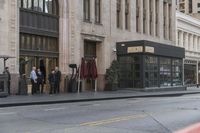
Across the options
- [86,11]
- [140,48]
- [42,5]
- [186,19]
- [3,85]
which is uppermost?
[186,19]

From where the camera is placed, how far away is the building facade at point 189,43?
211 ft

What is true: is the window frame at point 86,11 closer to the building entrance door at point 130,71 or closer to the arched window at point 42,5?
the arched window at point 42,5

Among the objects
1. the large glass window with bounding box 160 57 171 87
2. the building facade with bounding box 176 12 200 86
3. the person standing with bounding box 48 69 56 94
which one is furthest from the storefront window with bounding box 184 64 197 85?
the person standing with bounding box 48 69 56 94

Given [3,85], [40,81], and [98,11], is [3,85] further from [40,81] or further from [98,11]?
[98,11]

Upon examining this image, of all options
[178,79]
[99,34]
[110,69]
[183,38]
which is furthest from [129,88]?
[183,38]

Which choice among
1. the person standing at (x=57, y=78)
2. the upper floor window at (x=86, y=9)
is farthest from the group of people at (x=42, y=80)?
the upper floor window at (x=86, y=9)

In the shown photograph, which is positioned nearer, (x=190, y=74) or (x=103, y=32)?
(x=103, y=32)

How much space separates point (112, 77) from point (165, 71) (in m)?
8.42

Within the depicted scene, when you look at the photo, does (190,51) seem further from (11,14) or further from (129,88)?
(11,14)

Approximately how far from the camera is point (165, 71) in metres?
45.4

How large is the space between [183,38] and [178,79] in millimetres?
18856

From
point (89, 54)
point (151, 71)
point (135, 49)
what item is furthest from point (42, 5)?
point (151, 71)

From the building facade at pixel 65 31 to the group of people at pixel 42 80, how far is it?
1.11 meters

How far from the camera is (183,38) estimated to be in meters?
66.2
